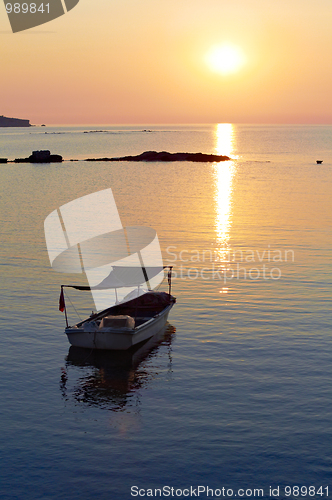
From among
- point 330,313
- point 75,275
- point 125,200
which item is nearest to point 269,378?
point 330,313

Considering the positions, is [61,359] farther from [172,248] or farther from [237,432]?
[172,248]

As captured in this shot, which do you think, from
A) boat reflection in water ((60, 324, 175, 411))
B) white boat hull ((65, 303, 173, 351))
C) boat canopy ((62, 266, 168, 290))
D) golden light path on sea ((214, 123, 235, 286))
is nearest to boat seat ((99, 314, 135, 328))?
white boat hull ((65, 303, 173, 351))

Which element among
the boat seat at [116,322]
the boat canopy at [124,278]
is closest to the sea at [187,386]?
the boat seat at [116,322]

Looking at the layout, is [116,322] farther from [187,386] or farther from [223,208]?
[223,208]

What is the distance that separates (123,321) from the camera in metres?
32.5

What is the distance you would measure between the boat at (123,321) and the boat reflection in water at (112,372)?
515 millimetres

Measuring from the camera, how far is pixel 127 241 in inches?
2436

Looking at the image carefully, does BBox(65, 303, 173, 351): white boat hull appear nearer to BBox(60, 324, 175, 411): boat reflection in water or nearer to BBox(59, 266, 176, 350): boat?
BBox(59, 266, 176, 350): boat

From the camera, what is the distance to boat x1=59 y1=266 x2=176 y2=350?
32.0 meters

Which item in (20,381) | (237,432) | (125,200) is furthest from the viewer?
(125,200)

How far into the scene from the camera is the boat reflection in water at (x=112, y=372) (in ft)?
85.6

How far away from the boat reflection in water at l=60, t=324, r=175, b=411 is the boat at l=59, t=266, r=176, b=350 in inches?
20.3

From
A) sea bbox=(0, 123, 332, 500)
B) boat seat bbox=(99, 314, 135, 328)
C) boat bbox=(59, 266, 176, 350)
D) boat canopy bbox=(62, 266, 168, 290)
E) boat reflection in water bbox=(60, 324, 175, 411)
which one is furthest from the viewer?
boat canopy bbox=(62, 266, 168, 290)

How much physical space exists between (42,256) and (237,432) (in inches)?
1401
